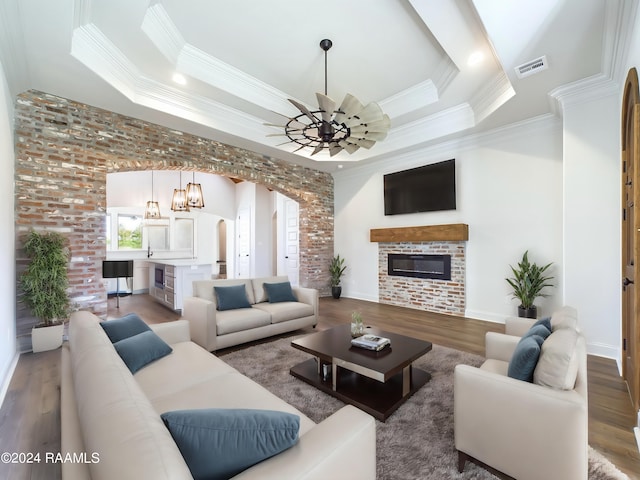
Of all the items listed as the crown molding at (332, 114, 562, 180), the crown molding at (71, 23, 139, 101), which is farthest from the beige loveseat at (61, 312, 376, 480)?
the crown molding at (332, 114, 562, 180)

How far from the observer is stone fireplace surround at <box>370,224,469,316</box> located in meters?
5.08

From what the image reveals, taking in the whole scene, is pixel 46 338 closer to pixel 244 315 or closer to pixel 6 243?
pixel 6 243

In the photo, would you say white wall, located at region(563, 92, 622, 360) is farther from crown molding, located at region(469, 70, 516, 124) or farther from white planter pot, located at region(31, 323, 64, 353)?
white planter pot, located at region(31, 323, 64, 353)

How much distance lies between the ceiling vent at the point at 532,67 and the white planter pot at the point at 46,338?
231 inches

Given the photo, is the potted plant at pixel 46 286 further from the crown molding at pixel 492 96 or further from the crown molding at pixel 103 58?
the crown molding at pixel 492 96

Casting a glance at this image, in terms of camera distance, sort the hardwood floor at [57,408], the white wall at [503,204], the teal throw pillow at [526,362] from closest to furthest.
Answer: the teal throw pillow at [526,362]
the hardwood floor at [57,408]
the white wall at [503,204]

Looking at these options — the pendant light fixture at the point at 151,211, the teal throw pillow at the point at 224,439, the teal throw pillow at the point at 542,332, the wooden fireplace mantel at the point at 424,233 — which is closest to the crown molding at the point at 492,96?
the wooden fireplace mantel at the point at 424,233

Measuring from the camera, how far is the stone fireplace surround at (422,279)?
508 cm

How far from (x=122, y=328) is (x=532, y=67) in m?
4.50

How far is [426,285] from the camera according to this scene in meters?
5.52

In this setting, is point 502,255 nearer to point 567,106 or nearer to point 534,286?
point 534,286

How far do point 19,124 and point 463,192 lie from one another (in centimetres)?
624

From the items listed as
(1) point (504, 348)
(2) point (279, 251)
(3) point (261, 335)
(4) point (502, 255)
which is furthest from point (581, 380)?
(2) point (279, 251)

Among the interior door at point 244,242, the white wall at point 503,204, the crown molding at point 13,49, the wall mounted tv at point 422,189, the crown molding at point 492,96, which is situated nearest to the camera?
the crown molding at point 13,49
